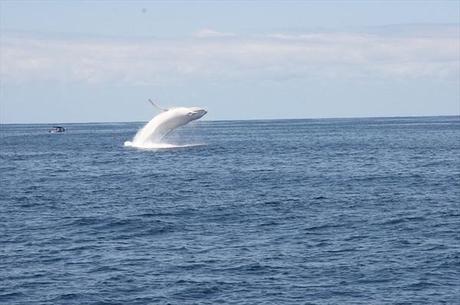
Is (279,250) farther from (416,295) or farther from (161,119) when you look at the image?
(161,119)

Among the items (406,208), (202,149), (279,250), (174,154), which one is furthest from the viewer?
(202,149)

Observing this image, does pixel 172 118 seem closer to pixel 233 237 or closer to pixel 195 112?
pixel 195 112

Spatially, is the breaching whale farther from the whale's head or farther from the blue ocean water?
the blue ocean water

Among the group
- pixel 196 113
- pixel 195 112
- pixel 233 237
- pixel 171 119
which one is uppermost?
pixel 195 112

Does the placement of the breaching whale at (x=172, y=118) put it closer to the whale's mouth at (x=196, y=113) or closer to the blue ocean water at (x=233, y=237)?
the whale's mouth at (x=196, y=113)

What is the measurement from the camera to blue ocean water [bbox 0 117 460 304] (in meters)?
39.1

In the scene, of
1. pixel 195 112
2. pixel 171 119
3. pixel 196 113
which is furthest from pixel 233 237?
pixel 171 119

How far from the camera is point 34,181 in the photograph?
88438 millimetres

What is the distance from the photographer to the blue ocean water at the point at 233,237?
3906 cm

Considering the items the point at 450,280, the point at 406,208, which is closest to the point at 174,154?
the point at 406,208

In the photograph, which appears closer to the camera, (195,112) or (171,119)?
(195,112)

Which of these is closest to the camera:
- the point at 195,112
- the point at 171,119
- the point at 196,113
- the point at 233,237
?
the point at 233,237

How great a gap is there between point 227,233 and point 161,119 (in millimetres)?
53202

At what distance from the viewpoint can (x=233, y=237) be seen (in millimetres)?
51031
